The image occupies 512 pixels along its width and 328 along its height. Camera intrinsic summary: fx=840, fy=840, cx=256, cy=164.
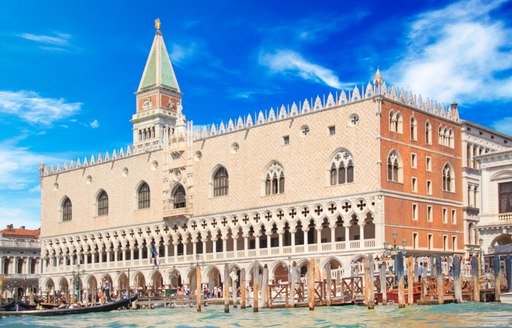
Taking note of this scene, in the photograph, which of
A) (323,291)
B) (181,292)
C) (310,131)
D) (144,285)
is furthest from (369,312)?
(144,285)

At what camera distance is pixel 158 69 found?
71.2 meters

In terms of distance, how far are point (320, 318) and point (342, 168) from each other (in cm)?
1579

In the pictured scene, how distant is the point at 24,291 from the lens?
64.4m

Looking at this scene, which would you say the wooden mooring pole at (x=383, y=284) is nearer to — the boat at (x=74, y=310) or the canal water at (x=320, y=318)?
the canal water at (x=320, y=318)

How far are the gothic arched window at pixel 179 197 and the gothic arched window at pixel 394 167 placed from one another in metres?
13.9

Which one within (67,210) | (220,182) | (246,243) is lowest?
(246,243)

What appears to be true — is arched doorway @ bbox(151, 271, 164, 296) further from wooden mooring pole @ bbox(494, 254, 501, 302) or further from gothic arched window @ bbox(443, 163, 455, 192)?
wooden mooring pole @ bbox(494, 254, 501, 302)

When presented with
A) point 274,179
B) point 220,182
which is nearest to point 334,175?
point 274,179

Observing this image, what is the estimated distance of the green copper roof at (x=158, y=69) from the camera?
7144 cm

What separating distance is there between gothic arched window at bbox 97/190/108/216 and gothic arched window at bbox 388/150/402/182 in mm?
21673

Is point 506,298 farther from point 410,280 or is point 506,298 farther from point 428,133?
point 428,133

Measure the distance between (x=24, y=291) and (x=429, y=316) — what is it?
46.5 meters

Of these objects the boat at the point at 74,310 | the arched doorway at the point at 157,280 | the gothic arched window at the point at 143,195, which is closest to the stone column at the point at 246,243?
the arched doorway at the point at 157,280

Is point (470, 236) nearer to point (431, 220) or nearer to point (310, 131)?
point (431, 220)
